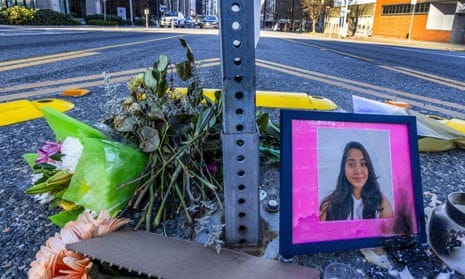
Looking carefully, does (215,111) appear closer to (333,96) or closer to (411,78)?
(333,96)

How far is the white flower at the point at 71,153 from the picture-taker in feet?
3.97

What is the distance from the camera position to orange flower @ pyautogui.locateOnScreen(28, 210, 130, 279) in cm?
84

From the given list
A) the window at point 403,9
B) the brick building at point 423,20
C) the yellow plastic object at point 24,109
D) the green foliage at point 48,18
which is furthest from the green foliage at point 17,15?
the window at point 403,9

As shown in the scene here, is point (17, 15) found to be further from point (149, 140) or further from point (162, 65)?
point (149, 140)

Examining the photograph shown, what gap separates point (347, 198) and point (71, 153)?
100cm

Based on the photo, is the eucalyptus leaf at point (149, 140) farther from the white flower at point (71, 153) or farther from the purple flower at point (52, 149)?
the purple flower at point (52, 149)

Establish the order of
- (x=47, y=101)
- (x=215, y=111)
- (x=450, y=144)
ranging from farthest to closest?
(x=47, y=101)
(x=450, y=144)
(x=215, y=111)

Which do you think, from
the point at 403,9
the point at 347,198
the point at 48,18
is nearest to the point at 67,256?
the point at 347,198

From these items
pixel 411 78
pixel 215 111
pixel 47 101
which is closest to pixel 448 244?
pixel 215 111

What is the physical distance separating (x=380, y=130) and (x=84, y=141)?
41.9 inches

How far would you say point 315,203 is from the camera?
3.52 feet

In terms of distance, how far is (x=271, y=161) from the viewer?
5.58 feet

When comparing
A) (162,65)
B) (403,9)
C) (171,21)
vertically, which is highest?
(403,9)

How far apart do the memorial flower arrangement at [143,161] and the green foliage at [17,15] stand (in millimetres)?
23182
